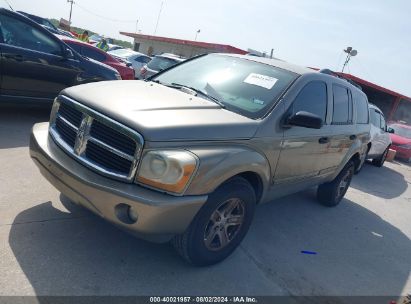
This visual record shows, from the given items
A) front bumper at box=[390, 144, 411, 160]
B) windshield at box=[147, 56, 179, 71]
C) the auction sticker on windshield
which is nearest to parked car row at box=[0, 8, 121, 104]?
the auction sticker on windshield

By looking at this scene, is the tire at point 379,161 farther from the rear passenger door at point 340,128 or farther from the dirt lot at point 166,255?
the rear passenger door at point 340,128

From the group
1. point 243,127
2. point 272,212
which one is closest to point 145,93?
point 243,127

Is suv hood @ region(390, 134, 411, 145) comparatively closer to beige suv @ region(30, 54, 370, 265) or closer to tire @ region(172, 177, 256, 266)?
beige suv @ region(30, 54, 370, 265)

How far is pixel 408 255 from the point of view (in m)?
5.00

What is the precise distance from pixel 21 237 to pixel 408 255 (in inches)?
183

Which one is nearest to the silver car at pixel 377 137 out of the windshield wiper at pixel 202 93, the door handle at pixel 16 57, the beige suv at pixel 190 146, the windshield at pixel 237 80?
the beige suv at pixel 190 146

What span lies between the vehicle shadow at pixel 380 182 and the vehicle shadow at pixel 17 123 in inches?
259

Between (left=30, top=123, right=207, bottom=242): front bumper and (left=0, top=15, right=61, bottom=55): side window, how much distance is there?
12.4ft

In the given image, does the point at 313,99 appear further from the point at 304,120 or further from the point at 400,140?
the point at 400,140

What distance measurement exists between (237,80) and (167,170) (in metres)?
1.64

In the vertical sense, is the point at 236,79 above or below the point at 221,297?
above

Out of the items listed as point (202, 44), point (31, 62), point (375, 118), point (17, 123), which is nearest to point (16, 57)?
point (31, 62)

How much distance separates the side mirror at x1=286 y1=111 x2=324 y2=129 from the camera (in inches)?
141

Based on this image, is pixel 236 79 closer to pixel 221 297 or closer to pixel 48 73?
pixel 221 297
